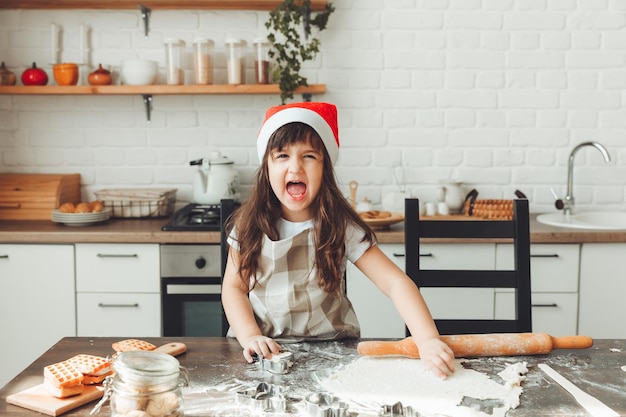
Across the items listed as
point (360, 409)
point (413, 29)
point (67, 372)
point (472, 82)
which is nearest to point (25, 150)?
point (413, 29)

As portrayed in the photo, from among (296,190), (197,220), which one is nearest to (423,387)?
(296,190)

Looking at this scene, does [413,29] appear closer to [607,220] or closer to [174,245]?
[607,220]

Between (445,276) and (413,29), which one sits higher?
(413,29)

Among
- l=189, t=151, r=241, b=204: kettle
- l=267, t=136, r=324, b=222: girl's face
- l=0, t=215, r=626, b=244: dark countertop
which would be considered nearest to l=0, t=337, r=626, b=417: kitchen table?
l=267, t=136, r=324, b=222: girl's face

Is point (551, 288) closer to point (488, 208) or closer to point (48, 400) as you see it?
point (488, 208)

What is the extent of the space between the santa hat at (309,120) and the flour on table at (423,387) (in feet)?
2.07

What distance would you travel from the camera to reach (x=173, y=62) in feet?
10.5

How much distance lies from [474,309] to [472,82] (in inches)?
44.7

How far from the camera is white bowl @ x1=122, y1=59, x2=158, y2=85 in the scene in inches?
125

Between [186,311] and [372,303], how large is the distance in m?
0.75

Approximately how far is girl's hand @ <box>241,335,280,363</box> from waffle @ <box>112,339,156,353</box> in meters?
0.20

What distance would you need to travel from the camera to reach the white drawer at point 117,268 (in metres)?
2.82

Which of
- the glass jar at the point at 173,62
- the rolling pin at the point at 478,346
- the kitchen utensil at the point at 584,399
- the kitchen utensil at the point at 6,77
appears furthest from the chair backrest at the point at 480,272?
the kitchen utensil at the point at 6,77

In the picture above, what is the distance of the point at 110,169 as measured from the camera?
11.1 ft
